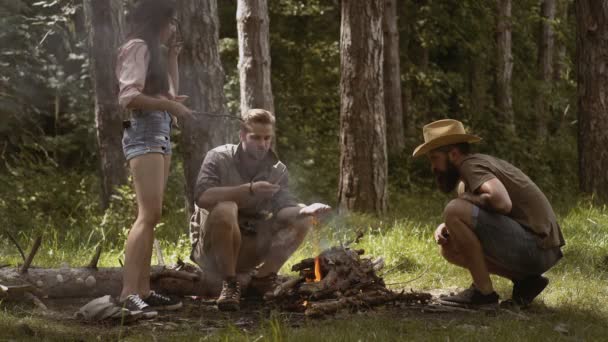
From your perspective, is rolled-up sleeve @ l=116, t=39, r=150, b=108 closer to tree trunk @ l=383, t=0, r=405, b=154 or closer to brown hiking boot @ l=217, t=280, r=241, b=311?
brown hiking boot @ l=217, t=280, r=241, b=311

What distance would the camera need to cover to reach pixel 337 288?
21.1 feet

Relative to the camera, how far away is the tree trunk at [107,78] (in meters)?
11.2

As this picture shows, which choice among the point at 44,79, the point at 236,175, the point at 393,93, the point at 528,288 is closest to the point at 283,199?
the point at 236,175

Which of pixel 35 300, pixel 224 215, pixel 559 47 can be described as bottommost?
pixel 35 300

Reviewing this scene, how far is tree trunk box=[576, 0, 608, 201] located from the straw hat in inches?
280

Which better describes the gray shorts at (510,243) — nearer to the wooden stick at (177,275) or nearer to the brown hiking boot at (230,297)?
the brown hiking boot at (230,297)

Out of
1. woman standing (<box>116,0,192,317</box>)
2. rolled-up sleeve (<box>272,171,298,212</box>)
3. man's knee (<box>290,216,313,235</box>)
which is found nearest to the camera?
woman standing (<box>116,0,192,317</box>)

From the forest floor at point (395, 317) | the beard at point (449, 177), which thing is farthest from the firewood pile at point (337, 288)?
the beard at point (449, 177)

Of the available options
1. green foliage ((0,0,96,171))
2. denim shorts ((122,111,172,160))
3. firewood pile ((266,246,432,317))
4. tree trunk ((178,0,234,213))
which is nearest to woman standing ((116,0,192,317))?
denim shorts ((122,111,172,160))

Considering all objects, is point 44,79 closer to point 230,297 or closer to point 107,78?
point 107,78

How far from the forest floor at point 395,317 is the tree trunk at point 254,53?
2.36m

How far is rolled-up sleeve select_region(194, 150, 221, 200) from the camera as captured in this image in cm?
650

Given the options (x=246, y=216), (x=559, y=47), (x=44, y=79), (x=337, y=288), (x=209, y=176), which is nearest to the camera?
(x=337, y=288)

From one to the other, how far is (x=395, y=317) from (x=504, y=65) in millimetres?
17222
